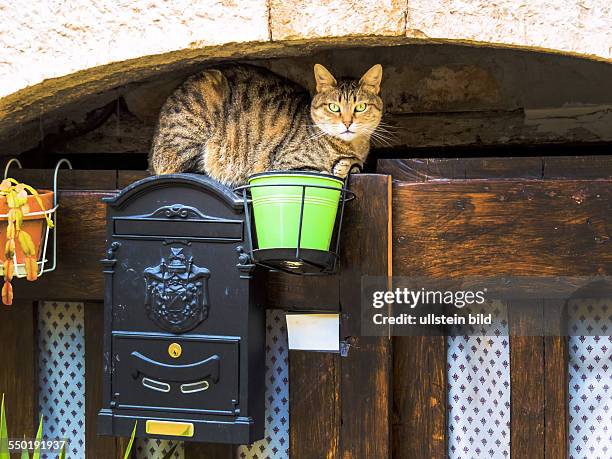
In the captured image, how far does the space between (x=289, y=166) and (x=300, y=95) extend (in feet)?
1.06

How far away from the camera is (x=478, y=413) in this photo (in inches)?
103

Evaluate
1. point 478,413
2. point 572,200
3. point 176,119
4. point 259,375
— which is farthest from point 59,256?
point 572,200

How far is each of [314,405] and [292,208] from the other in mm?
689

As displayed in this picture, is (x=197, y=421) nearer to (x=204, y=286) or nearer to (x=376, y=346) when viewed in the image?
(x=204, y=286)

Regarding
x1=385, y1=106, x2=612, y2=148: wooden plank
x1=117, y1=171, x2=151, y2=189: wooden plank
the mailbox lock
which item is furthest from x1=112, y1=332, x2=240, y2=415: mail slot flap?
x1=385, y1=106, x2=612, y2=148: wooden plank

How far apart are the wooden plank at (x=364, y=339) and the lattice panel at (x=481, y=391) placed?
237 millimetres

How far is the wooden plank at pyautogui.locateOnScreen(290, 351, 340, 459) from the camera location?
2572 millimetres

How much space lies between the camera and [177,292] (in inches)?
94.9

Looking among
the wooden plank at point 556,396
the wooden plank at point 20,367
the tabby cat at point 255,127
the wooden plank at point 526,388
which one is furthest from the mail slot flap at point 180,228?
the wooden plank at point 556,396

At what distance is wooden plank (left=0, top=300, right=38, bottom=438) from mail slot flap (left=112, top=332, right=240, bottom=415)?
0.50 meters

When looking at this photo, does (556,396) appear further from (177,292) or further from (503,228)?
(177,292)

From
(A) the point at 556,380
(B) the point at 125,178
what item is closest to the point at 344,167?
(B) the point at 125,178

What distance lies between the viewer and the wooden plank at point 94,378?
2770 millimetres

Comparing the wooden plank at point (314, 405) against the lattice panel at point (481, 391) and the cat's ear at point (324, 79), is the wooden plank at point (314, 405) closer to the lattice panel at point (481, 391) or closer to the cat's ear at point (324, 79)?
the lattice panel at point (481, 391)
